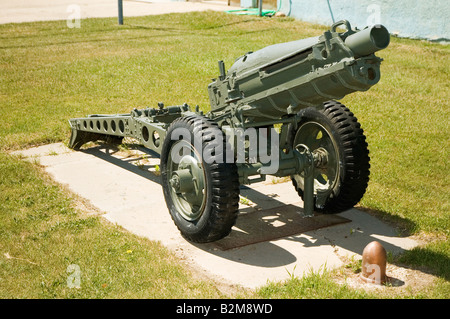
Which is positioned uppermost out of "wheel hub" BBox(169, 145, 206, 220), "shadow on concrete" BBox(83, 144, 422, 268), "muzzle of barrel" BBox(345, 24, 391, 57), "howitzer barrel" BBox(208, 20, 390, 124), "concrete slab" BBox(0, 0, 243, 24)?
"concrete slab" BBox(0, 0, 243, 24)

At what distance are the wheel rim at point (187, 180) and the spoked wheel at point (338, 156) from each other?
1.10m

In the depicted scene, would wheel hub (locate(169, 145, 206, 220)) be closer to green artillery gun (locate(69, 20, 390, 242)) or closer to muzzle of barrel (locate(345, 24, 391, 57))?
green artillery gun (locate(69, 20, 390, 242))

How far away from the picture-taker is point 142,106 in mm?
11289

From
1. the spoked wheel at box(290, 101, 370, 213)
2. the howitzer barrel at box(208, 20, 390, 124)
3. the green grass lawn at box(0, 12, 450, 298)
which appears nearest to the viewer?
the howitzer barrel at box(208, 20, 390, 124)

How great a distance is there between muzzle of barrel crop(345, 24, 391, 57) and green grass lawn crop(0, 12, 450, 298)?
179 centimetres

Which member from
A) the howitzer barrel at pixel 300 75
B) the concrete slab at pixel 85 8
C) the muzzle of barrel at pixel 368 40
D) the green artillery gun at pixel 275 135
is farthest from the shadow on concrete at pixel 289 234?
the concrete slab at pixel 85 8

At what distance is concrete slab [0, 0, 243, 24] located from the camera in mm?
20328

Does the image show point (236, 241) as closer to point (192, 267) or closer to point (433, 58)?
point (192, 267)

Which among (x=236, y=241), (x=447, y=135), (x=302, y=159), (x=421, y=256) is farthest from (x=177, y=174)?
(x=447, y=135)

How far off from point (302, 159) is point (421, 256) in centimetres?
138

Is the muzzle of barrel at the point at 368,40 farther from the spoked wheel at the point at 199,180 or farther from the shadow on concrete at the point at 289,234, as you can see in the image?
the shadow on concrete at the point at 289,234

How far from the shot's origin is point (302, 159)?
6480 millimetres

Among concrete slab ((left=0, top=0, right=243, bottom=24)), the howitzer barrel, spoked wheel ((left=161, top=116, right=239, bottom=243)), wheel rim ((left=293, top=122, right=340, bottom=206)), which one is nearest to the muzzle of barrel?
the howitzer barrel
